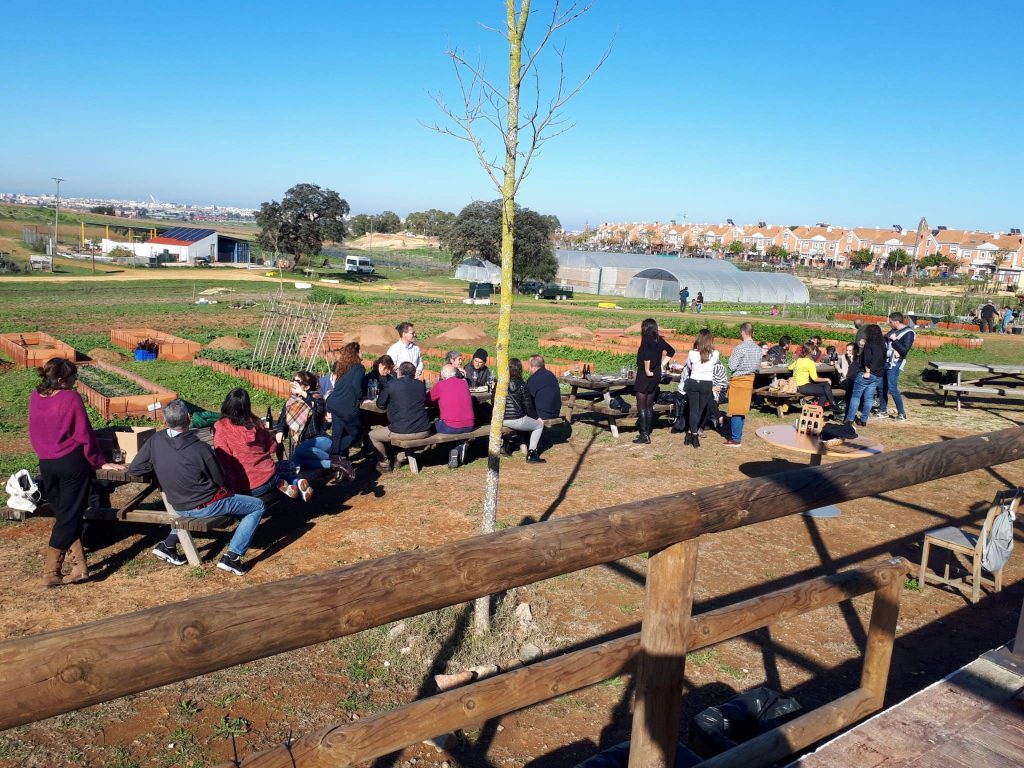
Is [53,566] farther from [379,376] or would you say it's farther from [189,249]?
[189,249]

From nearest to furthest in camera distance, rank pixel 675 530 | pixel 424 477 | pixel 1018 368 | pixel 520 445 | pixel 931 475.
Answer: pixel 675 530
pixel 931 475
pixel 424 477
pixel 520 445
pixel 1018 368

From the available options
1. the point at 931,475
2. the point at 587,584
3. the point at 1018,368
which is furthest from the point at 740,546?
the point at 1018,368

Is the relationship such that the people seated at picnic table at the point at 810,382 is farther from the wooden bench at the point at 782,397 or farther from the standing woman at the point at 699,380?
the standing woman at the point at 699,380

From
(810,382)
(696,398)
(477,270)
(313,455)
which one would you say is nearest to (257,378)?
(313,455)

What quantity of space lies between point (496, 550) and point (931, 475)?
203 cm

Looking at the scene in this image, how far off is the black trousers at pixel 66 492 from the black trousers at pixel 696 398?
24.0 ft

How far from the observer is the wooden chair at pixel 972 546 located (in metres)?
5.45

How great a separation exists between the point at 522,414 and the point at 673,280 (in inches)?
1693

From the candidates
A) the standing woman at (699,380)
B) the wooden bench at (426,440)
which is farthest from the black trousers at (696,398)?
the wooden bench at (426,440)

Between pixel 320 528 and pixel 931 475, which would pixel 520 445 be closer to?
pixel 320 528

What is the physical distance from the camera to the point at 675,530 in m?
2.13

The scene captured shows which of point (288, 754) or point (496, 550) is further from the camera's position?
point (288, 754)

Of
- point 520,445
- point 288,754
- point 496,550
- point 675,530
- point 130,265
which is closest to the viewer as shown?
point 496,550

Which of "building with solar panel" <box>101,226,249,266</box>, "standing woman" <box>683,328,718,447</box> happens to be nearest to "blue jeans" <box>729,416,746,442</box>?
Result: "standing woman" <box>683,328,718,447</box>
